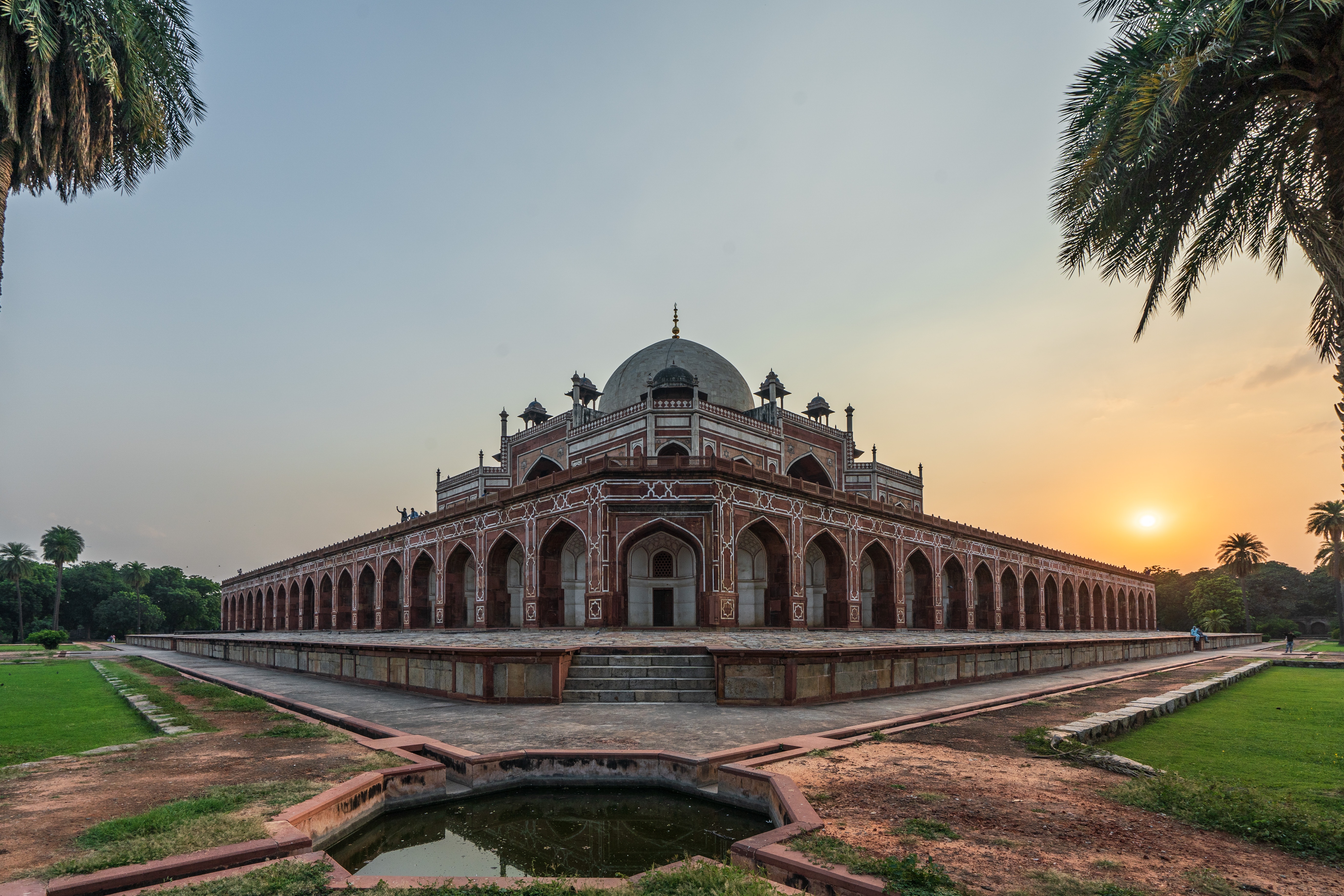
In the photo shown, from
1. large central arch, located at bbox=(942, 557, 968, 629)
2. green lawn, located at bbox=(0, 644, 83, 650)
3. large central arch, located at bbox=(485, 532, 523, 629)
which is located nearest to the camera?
large central arch, located at bbox=(485, 532, 523, 629)

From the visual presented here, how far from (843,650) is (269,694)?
30.2ft

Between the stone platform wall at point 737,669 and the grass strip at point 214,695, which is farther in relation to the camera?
the stone platform wall at point 737,669

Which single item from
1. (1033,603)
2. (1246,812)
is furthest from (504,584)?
(1033,603)

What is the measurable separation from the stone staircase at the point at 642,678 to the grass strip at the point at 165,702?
188 inches

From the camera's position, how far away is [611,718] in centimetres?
970

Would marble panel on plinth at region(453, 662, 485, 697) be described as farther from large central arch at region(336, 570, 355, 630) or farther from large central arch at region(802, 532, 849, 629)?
large central arch at region(336, 570, 355, 630)

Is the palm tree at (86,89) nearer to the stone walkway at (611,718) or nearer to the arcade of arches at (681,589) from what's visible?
the stone walkway at (611,718)

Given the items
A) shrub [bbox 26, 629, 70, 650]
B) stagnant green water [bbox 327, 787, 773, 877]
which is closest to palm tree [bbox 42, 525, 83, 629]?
shrub [bbox 26, 629, 70, 650]

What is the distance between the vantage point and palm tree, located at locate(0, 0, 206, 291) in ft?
33.5

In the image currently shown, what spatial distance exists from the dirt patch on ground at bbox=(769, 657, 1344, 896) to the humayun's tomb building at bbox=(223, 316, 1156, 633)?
48.9ft

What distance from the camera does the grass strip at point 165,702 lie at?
9.18 m

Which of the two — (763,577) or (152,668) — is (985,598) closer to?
(763,577)

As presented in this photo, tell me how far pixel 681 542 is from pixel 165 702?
14985mm

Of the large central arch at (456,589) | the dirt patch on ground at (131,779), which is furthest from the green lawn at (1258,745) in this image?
the large central arch at (456,589)
